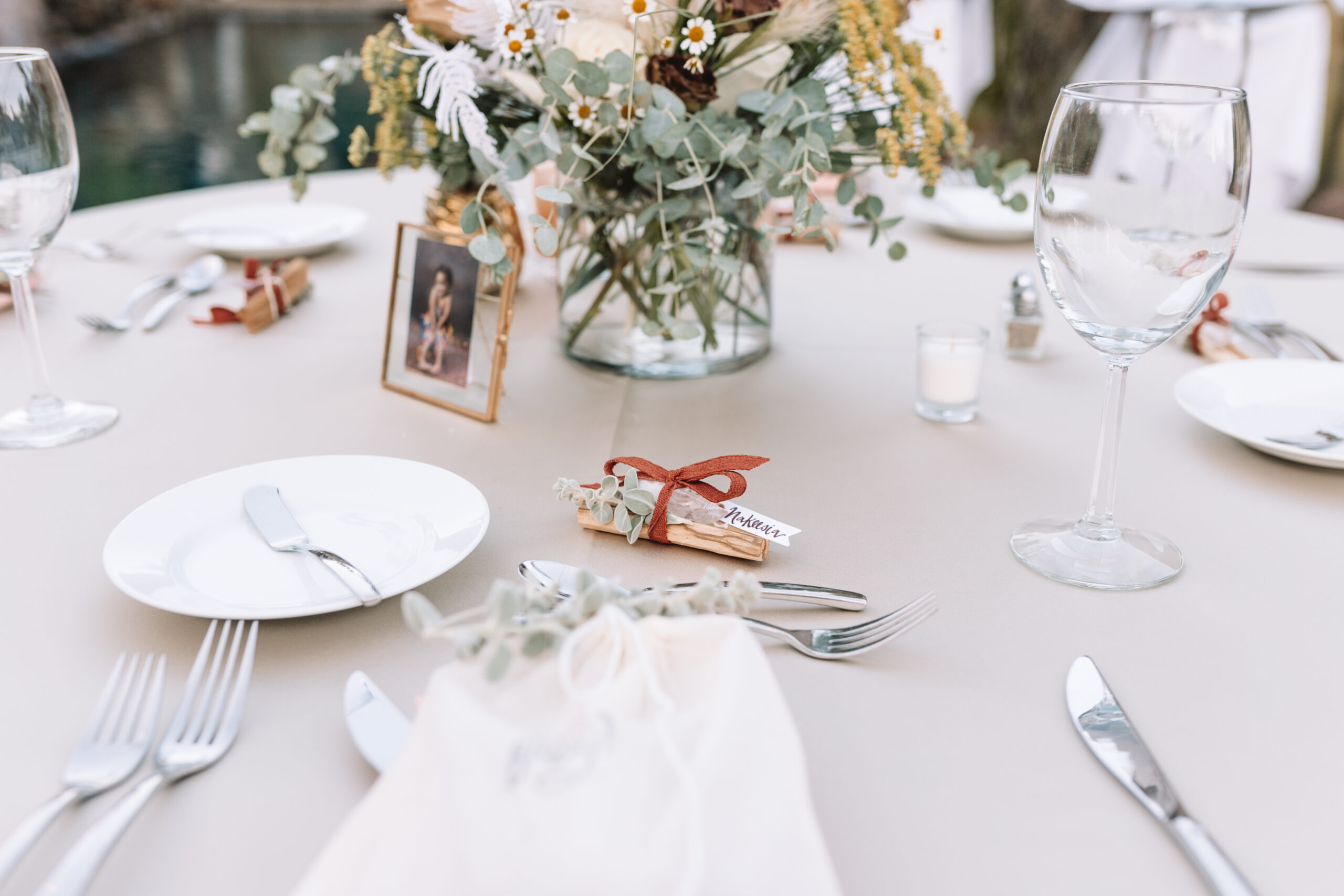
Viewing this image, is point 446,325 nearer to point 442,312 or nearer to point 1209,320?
point 442,312

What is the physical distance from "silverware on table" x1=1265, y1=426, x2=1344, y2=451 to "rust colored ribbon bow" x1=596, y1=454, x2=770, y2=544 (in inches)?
17.9

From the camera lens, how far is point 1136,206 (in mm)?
587

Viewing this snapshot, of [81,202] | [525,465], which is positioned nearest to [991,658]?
[525,465]

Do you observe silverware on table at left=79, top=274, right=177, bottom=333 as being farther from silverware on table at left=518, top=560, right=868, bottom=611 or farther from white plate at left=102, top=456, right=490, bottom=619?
silverware on table at left=518, top=560, right=868, bottom=611

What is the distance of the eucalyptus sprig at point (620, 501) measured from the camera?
0.68 metres

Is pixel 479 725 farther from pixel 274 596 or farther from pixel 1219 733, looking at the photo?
pixel 1219 733

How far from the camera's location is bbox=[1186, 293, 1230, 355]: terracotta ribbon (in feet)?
3.57

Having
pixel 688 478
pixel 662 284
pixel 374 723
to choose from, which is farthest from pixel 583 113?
pixel 374 723

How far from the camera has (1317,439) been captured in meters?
0.82

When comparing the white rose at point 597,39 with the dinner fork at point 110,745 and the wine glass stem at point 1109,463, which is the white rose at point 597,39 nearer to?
the wine glass stem at point 1109,463

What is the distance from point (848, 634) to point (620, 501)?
0.20 metres

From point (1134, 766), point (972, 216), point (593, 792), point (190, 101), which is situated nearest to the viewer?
point (593, 792)

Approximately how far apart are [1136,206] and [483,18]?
564 millimetres

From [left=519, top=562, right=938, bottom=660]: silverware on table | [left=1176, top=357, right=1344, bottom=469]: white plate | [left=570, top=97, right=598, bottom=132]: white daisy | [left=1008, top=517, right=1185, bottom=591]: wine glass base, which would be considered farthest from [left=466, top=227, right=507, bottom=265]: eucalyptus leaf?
[left=1176, top=357, right=1344, bottom=469]: white plate
